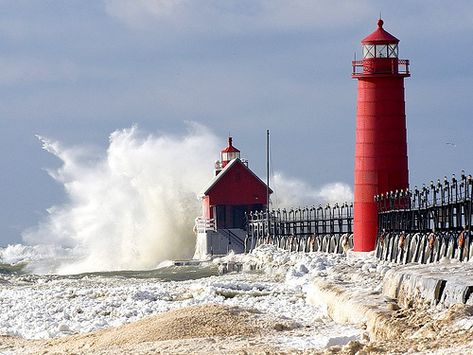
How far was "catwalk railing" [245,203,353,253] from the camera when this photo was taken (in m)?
41.6

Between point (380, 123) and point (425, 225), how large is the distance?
9.29ft

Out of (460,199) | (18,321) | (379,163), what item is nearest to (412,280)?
(18,321)

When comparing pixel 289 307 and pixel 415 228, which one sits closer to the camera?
pixel 289 307

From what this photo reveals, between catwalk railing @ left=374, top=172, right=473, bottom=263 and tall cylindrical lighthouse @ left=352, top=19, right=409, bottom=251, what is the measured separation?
51 centimetres

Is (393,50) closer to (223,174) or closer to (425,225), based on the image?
(425,225)

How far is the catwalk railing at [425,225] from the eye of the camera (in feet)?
83.0

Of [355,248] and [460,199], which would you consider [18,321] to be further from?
[355,248]

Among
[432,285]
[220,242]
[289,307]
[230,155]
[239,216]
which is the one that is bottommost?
[289,307]

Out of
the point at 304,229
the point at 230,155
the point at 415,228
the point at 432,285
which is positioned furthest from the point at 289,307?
the point at 230,155

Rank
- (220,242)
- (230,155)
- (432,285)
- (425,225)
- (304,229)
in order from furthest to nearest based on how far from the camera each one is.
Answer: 1. (230,155)
2. (220,242)
3. (304,229)
4. (425,225)
5. (432,285)

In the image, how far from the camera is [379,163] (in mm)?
31672

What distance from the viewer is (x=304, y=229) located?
49.2 metres

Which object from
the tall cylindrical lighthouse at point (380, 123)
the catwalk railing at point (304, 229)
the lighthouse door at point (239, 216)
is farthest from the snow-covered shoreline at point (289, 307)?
the lighthouse door at point (239, 216)

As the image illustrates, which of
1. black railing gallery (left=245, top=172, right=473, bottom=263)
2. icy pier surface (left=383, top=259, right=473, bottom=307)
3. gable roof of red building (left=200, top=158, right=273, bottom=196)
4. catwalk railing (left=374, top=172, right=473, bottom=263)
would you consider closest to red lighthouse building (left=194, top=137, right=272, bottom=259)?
gable roof of red building (left=200, top=158, right=273, bottom=196)
